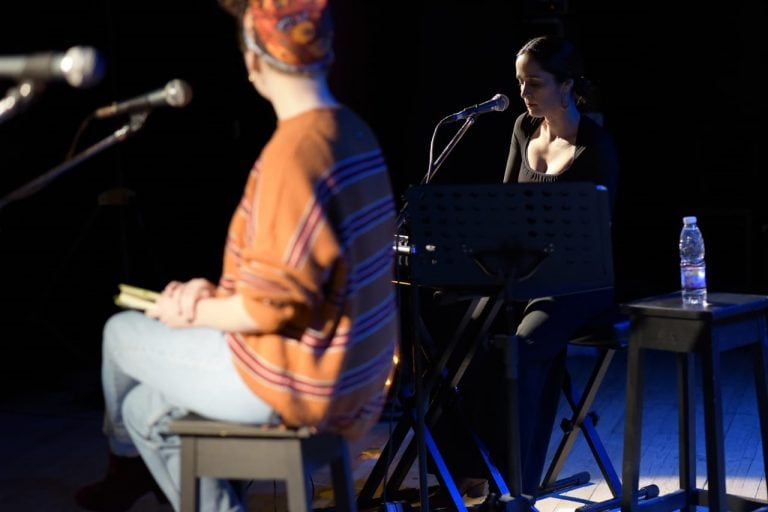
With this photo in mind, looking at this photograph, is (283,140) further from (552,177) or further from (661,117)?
(661,117)

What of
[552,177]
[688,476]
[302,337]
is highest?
[552,177]

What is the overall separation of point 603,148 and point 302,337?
1.76 metres

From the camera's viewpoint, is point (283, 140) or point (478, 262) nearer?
point (283, 140)

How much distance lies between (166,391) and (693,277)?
1743 mm

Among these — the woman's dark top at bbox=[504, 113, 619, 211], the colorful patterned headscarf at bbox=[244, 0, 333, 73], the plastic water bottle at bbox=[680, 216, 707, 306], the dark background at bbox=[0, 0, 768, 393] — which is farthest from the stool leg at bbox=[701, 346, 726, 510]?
the dark background at bbox=[0, 0, 768, 393]

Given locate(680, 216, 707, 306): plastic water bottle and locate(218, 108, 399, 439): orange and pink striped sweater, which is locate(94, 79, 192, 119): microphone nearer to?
locate(218, 108, 399, 439): orange and pink striped sweater

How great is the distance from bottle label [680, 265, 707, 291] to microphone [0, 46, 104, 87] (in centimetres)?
200

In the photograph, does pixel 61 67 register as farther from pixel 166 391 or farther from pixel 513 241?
pixel 513 241

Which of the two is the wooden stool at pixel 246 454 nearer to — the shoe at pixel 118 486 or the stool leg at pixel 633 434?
the shoe at pixel 118 486

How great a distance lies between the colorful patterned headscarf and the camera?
202 centimetres

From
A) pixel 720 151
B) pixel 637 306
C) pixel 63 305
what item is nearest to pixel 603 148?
pixel 637 306

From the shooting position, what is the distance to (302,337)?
2.02 meters

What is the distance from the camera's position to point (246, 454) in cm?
212

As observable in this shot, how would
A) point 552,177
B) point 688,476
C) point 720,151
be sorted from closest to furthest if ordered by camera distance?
point 688,476, point 552,177, point 720,151
